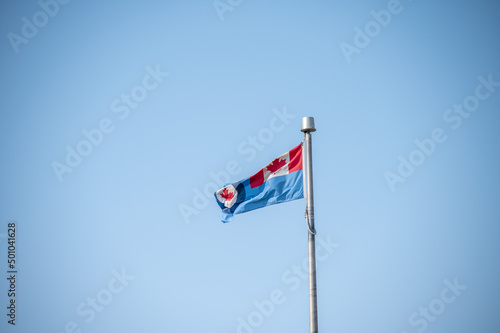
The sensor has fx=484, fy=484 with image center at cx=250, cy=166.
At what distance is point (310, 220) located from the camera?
54.3 ft

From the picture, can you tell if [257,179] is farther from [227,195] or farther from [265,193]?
[227,195]

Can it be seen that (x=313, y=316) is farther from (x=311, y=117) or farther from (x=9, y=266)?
(x=9, y=266)

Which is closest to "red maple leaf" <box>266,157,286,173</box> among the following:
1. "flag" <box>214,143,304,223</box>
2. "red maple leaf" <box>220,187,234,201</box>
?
"flag" <box>214,143,304,223</box>

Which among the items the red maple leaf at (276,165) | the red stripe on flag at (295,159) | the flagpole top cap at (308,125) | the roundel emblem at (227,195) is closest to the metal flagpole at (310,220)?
the flagpole top cap at (308,125)

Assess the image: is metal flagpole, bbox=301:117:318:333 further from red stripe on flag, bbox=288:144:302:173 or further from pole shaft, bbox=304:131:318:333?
red stripe on flag, bbox=288:144:302:173

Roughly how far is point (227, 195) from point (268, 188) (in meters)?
1.94

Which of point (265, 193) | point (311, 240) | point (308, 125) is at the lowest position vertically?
point (311, 240)

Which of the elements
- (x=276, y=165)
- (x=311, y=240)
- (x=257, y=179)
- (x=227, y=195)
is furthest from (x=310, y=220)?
(x=227, y=195)

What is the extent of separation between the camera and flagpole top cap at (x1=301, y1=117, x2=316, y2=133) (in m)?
17.1

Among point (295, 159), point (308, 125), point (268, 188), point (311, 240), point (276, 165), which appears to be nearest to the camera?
point (311, 240)

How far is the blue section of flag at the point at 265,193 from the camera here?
728 inches

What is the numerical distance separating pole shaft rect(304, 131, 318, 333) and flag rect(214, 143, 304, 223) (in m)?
1.24

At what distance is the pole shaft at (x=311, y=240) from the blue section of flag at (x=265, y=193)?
114 centimetres

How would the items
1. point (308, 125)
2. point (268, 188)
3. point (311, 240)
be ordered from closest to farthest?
point (311, 240)
point (308, 125)
point (268, 188)
